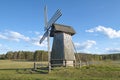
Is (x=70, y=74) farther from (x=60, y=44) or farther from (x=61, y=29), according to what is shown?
(x=61, y=29)

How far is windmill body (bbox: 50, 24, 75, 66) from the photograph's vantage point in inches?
1180

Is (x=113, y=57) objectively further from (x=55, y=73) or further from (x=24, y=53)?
(x=55, y=73)

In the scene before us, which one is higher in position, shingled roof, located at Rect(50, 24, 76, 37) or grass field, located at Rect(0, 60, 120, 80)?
shingled roof, located at Rect(50, 24, 76, 37)

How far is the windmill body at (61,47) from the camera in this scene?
29984mm

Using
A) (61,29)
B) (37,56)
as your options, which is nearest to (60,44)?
(61,29)

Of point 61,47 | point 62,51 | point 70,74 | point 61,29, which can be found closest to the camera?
point 70,74

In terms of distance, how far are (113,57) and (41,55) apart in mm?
40857

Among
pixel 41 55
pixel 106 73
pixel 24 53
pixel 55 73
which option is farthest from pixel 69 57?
pixel 24 53

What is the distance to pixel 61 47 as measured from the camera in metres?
30.3

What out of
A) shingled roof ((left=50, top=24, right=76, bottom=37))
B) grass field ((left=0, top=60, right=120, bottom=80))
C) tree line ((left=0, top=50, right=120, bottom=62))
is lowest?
grass field ((left=0, top=60, right=120, bottom=80))

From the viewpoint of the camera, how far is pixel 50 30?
105 ft

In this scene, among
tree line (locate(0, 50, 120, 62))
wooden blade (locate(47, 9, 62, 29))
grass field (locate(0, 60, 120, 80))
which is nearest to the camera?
grass field (locate(0, 60, 120, 80))

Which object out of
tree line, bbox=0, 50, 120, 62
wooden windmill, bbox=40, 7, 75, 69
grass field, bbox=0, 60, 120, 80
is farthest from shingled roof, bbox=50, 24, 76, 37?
tree line, bbox=0, 50, 120, 62

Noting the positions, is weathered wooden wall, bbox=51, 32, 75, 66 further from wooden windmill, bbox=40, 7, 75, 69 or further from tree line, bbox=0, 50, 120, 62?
tree line, bbox=0, 50, 120, 62
